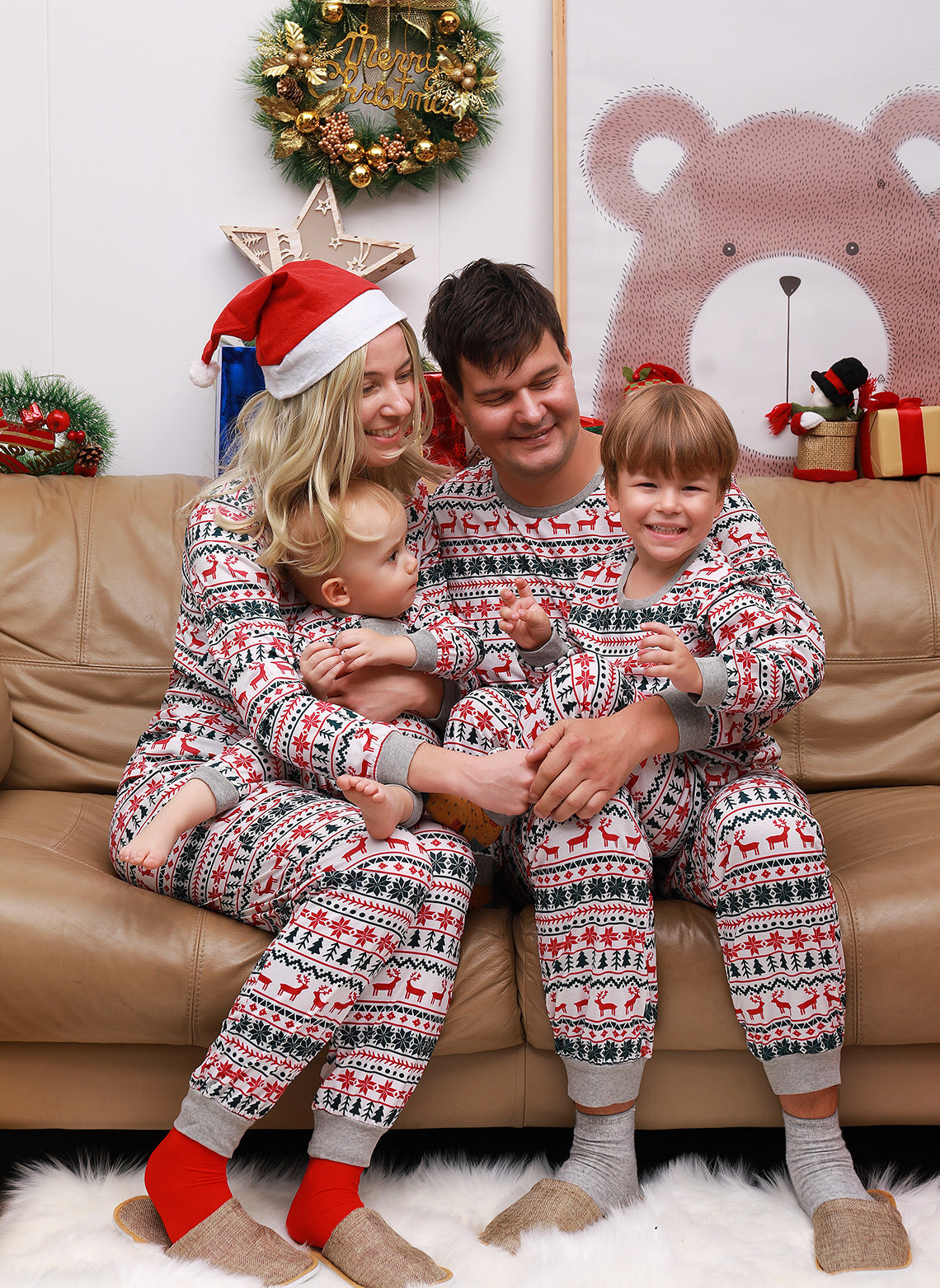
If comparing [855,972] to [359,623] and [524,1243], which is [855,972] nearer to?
[524,1243]

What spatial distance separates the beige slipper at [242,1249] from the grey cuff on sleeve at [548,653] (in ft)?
2.58

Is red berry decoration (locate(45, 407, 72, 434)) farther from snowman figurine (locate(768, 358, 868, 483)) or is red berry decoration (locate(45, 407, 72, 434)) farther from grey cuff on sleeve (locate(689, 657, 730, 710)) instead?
snowman figurine (locate(768, 358, 868, 483))

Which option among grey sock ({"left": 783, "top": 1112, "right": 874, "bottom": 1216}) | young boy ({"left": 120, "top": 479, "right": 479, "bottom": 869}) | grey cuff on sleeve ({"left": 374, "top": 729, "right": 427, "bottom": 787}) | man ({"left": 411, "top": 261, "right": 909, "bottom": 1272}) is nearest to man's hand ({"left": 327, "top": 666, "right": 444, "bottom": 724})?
young boy ({"left": 120, "top": 479, "right": 479, "bottom": 869})

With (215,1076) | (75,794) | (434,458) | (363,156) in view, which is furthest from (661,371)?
(215,1076)

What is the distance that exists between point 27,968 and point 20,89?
6.16 ft

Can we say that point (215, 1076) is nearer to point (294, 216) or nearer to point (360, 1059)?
point (360, 1059)

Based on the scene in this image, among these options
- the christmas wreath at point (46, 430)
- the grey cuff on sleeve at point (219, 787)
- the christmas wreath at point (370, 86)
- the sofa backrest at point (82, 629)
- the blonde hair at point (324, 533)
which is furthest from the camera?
the christmas wreath at point (370, 86)

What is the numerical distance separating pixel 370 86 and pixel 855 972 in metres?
1.98

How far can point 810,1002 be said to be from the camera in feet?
4.08

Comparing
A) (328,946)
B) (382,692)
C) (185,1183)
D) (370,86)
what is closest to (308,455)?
(382,692)

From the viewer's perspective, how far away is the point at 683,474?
54.9 inches

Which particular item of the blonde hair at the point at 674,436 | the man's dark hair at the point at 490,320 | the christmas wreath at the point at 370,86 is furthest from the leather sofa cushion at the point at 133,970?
the christmas wreath at the point at 370,86

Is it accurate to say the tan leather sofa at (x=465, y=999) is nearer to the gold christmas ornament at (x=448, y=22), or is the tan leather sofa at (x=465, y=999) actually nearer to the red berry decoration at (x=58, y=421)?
the red berry decoration at (x=58, y=421)

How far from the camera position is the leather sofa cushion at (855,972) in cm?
131
